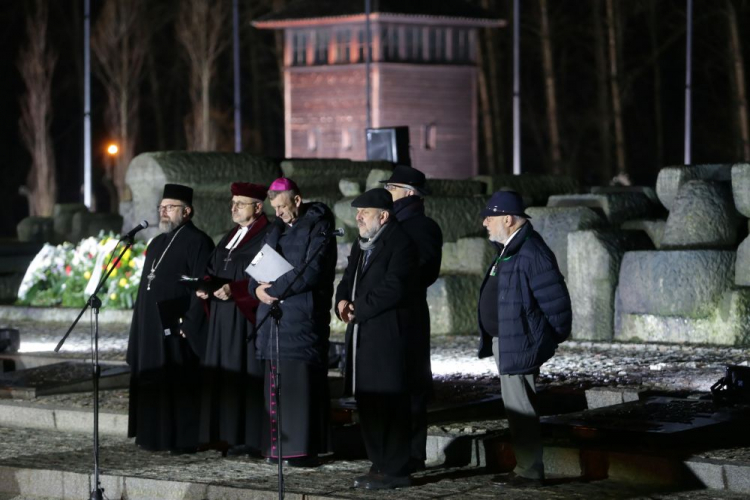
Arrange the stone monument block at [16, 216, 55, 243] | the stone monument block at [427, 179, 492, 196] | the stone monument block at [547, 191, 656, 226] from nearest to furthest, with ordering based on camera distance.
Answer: the stone monument block at [547, 191, 656, 226] < the stone monument block at [427, 179, 492, 196] < the stone monument block at [16, 216, 55, 243]

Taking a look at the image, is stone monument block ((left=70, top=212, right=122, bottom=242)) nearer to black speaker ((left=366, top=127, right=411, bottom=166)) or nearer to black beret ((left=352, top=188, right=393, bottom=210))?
black speaker ((left=366, top=127, right=411, bottom=166))

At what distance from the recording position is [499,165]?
1939 inches

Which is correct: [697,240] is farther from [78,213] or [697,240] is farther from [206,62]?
[206,62]

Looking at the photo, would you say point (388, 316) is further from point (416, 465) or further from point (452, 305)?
point (452, 305)

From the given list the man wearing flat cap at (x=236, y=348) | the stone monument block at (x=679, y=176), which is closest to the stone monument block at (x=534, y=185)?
the stone monument block at (x=679, y=176)

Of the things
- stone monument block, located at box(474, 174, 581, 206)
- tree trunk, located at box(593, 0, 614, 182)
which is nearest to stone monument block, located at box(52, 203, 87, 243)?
stone monument block, located at box(474, 174, 581, 206)

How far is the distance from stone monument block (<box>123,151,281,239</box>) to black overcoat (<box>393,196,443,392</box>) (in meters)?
11.7

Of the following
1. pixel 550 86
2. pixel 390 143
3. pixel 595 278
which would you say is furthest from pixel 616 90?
pixel 595 278

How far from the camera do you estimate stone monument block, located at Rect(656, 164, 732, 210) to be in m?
17.0

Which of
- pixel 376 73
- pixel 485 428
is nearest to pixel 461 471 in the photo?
pixel 485 428

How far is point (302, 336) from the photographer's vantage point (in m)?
9.13

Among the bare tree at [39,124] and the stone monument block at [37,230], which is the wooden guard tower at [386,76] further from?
the bare tree at [39,124]

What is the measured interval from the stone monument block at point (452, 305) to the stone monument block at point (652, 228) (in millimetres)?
1863

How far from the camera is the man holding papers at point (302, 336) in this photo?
29.9 feet
